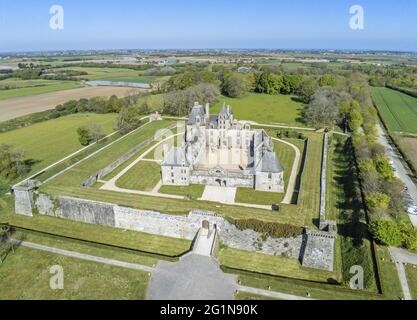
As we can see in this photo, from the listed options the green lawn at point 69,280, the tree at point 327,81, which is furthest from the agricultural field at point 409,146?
the green lawn at point 69,280

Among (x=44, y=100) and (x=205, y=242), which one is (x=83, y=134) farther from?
(x=44, y=100)

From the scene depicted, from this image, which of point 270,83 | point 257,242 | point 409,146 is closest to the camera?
point 257,242

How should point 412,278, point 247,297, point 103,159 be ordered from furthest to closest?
Answer: point 103,159 → point 412,278 → point 247,297

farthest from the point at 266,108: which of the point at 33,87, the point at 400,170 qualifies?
the point at 33,87

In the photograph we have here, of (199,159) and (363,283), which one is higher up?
(199,159)

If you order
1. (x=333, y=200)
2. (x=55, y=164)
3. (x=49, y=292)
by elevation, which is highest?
(x=55, y=164)

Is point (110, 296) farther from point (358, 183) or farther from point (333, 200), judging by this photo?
point (358, 183)

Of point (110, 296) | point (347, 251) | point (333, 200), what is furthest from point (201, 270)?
point (333, 200)
